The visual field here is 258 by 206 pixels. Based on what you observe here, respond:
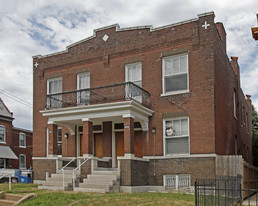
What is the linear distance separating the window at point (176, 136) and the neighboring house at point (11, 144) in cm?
2199

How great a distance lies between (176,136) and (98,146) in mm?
4776

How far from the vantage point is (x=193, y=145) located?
1703 centimetres

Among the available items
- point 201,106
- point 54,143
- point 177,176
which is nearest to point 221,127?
point 201,106

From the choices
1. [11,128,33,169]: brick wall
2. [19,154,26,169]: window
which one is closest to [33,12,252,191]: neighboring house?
[11,128,33,169]: brick wall

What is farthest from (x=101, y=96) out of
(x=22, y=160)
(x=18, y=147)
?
(x=22, y=160)

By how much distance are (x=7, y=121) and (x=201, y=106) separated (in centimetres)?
2540

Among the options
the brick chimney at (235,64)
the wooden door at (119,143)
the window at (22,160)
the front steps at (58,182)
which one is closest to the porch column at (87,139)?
the front steps at (58,182)

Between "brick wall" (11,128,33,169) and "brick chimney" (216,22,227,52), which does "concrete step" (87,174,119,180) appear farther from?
"brick wall" (11,128,33,169)

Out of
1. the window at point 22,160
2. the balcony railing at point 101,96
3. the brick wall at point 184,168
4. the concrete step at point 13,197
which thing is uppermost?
the balcony railing at point 101,96

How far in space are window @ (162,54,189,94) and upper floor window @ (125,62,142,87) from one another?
1356mm

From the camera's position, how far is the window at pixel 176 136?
688 inches

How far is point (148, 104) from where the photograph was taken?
18438 millimetres

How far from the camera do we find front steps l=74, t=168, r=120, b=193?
614 inches

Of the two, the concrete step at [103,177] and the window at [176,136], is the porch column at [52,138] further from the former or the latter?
the window at [176,136]
